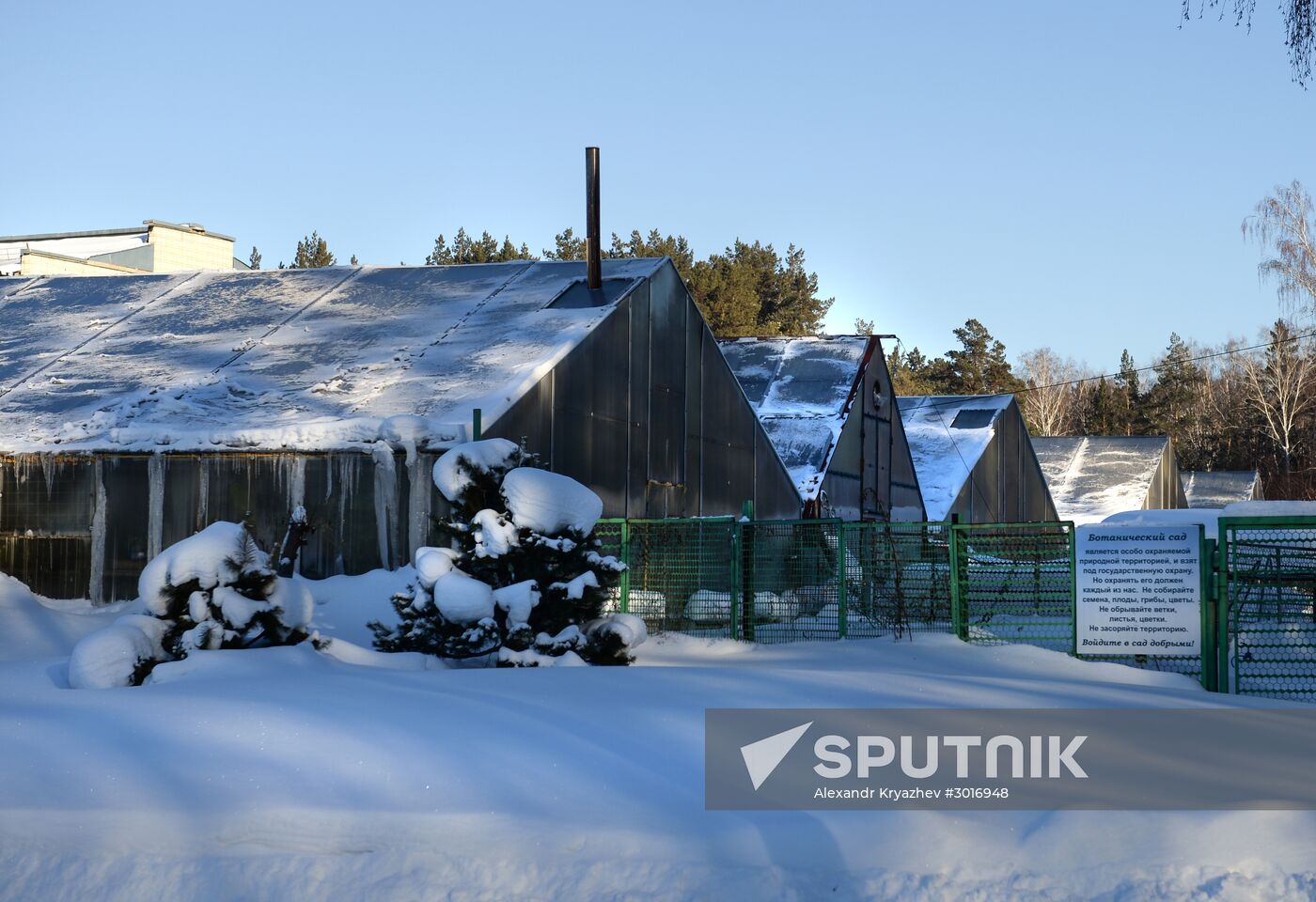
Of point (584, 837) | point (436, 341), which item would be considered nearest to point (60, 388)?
point (436, 341)

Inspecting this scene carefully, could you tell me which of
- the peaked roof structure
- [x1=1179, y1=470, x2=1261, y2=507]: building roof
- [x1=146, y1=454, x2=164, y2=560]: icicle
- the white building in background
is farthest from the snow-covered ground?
[x1=1179, y1=470, x2=1261, y2=507]: building roof

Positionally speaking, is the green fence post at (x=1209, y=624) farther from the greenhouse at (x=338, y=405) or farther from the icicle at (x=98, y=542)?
the icicle at (x=98, y=542)

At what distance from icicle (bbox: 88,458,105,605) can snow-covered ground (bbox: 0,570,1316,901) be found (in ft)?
28.9

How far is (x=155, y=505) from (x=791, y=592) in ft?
27.9

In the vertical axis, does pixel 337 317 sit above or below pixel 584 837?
above

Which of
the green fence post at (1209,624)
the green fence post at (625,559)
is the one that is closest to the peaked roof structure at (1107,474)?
the green fence post at (625,559)

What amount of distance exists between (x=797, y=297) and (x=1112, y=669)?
202 feet

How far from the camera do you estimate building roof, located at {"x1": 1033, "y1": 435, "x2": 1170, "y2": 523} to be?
178ft

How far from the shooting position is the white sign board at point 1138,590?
13203 millimetres

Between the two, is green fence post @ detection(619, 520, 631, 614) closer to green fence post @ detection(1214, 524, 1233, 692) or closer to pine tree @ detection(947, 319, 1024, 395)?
green fence post @ detection(1214, 524, 1233, 692)

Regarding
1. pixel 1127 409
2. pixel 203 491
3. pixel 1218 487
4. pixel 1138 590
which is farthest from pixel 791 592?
pixel 1127 409

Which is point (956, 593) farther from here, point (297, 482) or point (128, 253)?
point (128, 253)

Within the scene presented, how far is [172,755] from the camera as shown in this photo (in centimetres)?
776

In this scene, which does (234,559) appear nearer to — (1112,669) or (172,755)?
(172,755)
